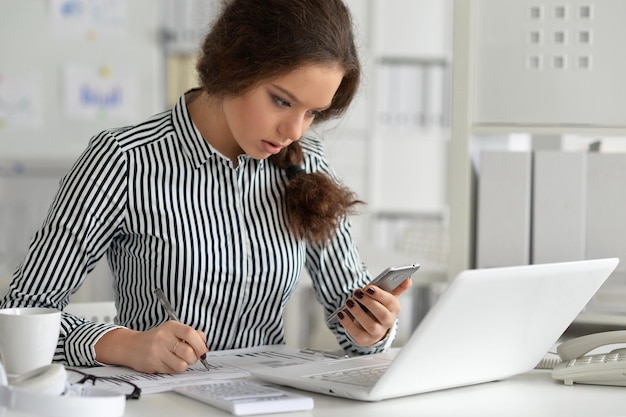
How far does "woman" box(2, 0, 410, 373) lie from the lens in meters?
1.36

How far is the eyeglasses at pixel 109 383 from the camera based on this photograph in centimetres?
112

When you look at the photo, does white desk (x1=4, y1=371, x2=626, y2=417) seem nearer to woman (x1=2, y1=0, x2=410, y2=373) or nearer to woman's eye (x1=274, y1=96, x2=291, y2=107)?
woman (x1=2, y1=0, x2=410, y2=373)

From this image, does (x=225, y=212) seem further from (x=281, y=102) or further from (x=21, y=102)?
(x=21, y=102)

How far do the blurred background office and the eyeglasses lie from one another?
0.63m

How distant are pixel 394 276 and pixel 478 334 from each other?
204mm

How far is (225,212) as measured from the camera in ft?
5.03

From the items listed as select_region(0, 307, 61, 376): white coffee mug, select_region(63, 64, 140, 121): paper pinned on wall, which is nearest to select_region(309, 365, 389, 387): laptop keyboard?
select_region(0, 307, 61, 376): white coffee mug

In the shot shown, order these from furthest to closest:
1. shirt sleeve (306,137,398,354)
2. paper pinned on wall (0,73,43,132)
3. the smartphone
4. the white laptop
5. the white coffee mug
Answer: paper pinned on wall (0,73,43,132) → shirt sleeve (306,137,398,354) → the smartphone → the white coffee mug → the white laptop

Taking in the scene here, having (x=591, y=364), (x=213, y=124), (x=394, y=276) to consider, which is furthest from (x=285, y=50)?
(x=591, y=364)

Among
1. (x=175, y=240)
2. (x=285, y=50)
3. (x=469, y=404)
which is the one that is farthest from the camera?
(x=175, y=240)

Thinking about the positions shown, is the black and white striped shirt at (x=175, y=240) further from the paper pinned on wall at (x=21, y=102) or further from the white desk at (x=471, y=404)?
the paper pinned on wall at (x=21, y=102)

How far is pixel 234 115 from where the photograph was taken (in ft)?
4.66

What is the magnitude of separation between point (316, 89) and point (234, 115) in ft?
0.48

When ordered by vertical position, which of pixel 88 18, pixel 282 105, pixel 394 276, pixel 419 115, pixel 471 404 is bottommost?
pixel 471 404
